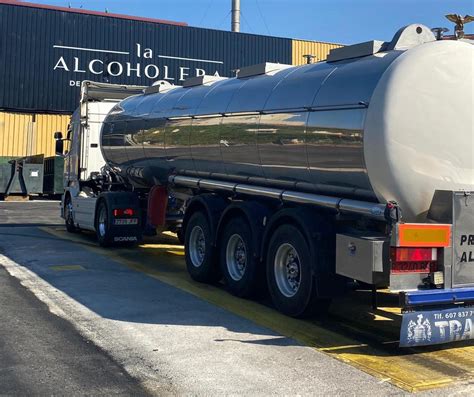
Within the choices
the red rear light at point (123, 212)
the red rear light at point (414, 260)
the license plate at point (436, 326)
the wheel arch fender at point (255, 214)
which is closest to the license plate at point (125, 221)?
the red rear light at point (123, 212)

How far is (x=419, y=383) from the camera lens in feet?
16.6

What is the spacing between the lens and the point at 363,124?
240 inches

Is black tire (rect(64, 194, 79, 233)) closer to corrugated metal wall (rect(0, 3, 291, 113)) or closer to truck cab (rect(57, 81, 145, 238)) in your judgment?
truck cab (rect(57, 81, 145, 238))

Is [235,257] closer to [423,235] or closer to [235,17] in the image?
[423,235]

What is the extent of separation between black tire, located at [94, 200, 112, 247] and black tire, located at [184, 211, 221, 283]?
3743 millimetres

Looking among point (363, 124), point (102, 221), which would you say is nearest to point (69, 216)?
point (102, 221)

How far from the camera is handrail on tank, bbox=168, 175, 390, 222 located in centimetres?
608

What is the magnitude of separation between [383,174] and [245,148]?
2.66 metres

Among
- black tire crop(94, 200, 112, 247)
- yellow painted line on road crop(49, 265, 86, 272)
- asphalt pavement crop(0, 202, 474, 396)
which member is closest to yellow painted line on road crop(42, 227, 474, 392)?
asphalt pavement crop(0, 202, 474, 396)

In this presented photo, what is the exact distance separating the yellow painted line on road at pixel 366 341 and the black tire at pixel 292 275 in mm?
172

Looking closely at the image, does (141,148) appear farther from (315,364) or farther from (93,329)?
(315,364)

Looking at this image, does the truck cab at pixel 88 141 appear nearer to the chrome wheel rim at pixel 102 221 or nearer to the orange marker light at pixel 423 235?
the chrome wheel rim at pixel 102 221

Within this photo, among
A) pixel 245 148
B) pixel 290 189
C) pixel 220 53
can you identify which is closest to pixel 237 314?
pixel 290 189

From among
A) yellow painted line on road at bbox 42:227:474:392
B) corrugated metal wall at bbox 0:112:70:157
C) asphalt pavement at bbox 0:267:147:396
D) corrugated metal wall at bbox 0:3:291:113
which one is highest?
corrugated metal wall at bbox 0:3:291:113
